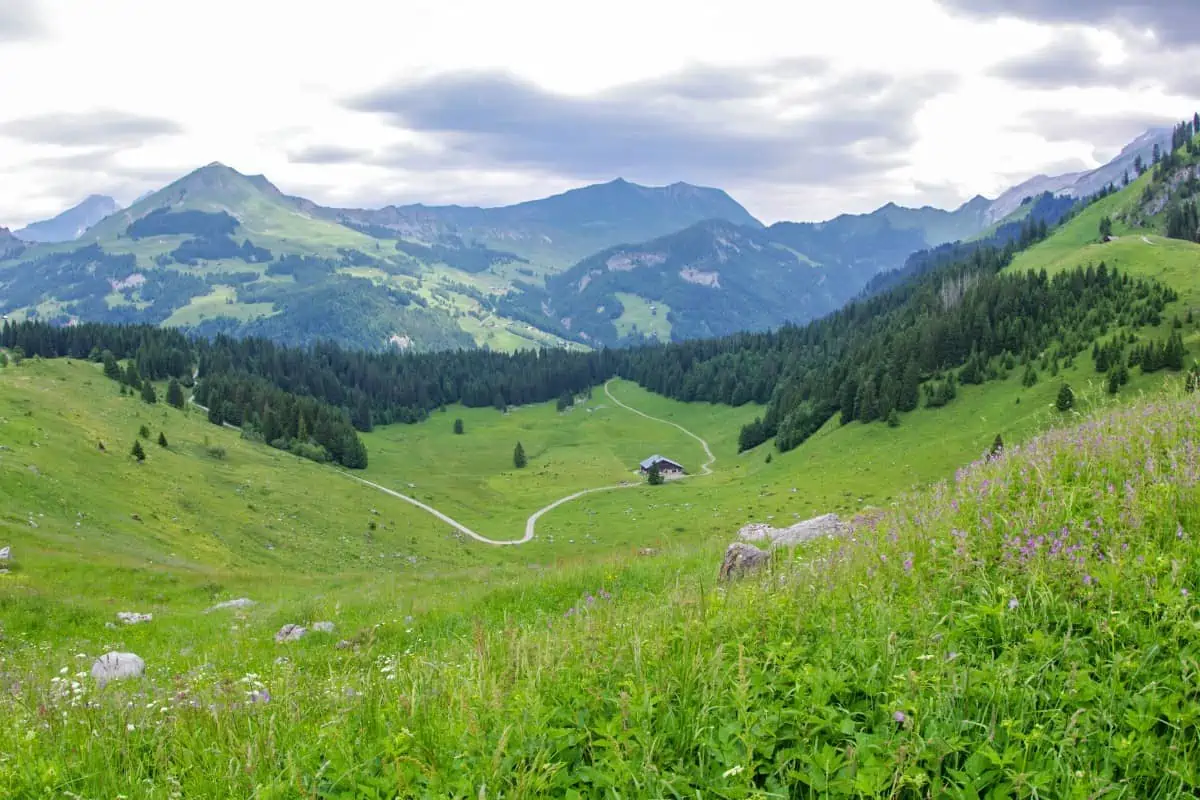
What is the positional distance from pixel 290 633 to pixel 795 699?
674 inches

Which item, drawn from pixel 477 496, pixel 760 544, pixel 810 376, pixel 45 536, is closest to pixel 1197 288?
A: pixel 810 376

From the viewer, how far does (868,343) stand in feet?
498

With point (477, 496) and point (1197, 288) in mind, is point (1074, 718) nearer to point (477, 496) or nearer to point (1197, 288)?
point (477, 496)

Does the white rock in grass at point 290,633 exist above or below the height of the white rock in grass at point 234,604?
above

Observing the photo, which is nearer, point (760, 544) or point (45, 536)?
point (760, 544)

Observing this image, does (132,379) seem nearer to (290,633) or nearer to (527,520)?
(527,520)

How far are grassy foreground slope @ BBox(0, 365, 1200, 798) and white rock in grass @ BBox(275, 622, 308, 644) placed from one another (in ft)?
31.1

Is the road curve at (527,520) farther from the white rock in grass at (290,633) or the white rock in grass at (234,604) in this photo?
the white rock in grass at (290,633)

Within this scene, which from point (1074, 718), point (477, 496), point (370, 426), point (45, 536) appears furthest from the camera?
point (370, 426)

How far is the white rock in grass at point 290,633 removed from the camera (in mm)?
17422

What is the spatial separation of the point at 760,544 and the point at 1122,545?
12516mm

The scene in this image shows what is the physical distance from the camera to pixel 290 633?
61.4 feet

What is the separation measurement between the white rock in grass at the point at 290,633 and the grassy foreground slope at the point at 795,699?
31.1 ft

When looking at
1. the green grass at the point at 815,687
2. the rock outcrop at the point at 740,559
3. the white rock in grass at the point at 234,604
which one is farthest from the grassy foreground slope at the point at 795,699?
the white rock in grass at the point at 234,604
